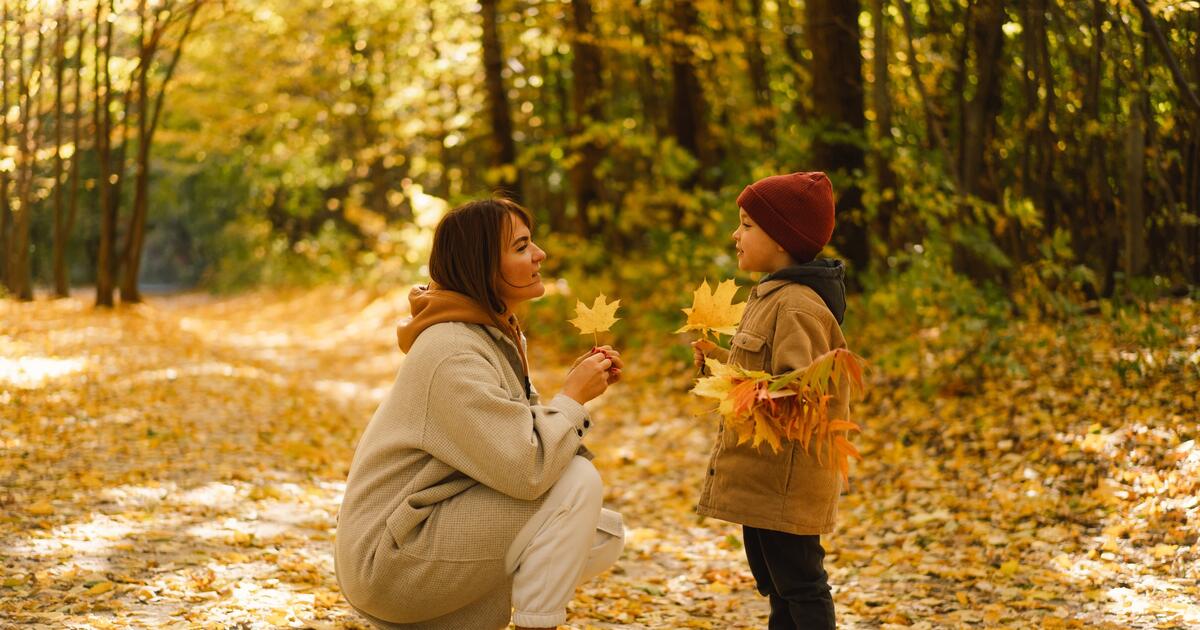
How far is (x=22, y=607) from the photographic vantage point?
145 inches

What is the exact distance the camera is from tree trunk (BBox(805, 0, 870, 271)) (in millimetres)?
8617

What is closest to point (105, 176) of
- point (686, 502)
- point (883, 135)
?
point (883, 135)

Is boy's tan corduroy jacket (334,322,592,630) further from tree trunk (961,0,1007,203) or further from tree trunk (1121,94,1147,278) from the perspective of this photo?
tree trunk (1121,94,1147,278)

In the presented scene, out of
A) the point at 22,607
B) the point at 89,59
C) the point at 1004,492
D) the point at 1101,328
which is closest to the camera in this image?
the point at 22,607

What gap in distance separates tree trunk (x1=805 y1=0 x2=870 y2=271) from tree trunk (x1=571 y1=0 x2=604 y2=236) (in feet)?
11.8

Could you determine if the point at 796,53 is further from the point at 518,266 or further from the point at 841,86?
the point at 518,266

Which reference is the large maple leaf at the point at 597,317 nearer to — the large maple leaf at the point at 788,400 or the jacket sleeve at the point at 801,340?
the large maple leaf at the point at 788,400

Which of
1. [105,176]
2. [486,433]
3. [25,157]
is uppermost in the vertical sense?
[25,157]

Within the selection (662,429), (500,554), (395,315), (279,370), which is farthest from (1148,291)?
(395,315)

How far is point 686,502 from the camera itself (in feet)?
20.8

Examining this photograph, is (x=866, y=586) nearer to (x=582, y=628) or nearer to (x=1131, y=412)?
(x=582, y=628)

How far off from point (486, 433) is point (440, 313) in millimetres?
380

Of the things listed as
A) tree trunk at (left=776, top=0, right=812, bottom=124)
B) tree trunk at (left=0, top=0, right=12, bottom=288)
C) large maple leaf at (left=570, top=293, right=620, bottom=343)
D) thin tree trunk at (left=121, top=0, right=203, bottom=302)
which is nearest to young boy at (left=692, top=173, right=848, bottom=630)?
large maple leaf at (left=570, top=293, right=620, bottom=343)

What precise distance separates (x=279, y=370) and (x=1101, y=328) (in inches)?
339
